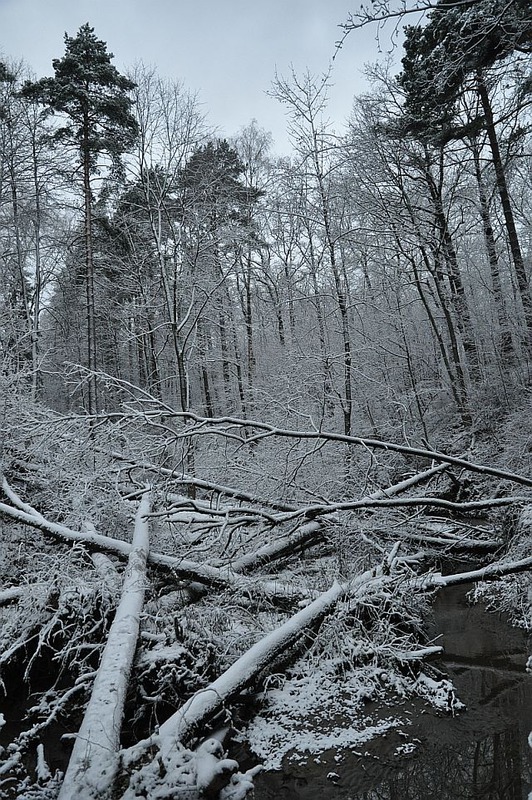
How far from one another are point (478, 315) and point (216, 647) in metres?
15.3

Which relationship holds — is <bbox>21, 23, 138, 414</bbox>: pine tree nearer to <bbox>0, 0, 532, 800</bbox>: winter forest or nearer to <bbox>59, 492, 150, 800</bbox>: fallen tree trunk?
<bbox>0, 0, 532, 800</bbox>: winter forest

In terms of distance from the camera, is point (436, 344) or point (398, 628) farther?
point (436, 344)

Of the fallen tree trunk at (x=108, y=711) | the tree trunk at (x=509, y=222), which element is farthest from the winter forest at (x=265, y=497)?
the tree trunk at (x=509, y=222)

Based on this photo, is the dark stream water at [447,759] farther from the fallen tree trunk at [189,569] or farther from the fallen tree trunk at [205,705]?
the fallen tree trunk at [189,569]

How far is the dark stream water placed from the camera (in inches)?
147

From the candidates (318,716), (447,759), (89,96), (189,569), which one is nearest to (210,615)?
(189,569)

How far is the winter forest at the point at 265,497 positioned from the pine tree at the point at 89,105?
2.8 inches

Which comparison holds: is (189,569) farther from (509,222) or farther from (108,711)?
(509,222)

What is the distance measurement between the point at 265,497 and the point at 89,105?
15081 mm

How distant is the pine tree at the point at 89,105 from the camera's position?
49.4 ft

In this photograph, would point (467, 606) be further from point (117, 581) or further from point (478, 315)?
point (478, 315)

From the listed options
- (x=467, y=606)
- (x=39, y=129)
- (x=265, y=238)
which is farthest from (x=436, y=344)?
(x=39, y=129)

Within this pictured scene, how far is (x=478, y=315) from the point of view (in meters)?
17.2

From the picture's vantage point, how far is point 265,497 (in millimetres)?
5742
